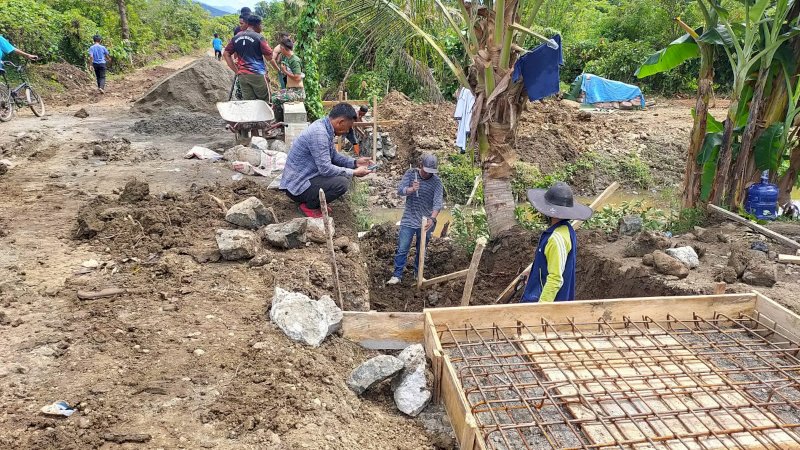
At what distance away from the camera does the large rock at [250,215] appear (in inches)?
212

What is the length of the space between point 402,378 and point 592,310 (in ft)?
4.84

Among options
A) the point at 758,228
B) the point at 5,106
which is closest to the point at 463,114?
the point at 758,228

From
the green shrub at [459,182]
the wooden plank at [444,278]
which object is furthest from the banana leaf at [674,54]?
the green shrub at [459,182]

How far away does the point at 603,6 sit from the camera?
94.3 feet

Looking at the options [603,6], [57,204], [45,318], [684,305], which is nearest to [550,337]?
[684,305]

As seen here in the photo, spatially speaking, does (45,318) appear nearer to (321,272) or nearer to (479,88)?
(321,272)

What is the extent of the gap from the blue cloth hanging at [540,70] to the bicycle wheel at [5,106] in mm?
10029

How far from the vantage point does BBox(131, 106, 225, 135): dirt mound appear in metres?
10.6

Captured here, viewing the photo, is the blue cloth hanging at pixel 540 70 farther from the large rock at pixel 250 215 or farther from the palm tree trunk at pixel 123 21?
the palm tree trunk at pixel 123 21

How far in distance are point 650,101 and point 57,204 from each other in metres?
18.1

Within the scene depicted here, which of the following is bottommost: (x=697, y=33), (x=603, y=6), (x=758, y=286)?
(x=758, y=286)

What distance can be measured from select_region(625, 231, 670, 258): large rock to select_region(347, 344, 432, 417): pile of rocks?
11.5 feet

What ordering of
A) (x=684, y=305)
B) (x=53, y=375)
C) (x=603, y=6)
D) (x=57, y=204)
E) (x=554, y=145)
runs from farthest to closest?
(x=603, y=6)
(x=554, y=145)
(x=57, y=204)
(x=684, y=305)
(x=53, y=375)

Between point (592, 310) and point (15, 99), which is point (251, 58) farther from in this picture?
point (592, 310)
